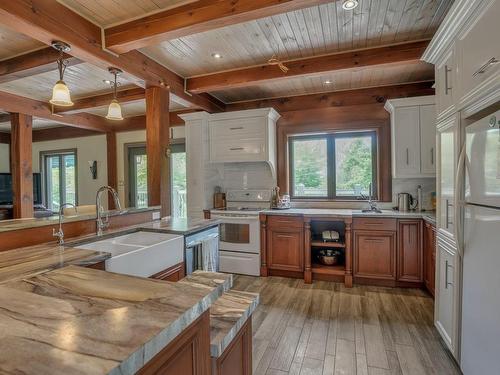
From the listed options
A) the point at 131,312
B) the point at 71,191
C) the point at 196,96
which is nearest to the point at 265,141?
the point at 196,96

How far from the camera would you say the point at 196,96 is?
3.68m

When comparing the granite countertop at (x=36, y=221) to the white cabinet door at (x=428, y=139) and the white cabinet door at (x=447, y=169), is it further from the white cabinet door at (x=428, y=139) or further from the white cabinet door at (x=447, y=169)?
the white cabinet door at (x=428, y=139)

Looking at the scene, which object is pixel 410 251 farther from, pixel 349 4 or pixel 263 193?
pixel 349 4

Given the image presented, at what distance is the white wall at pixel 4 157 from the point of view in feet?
20.7

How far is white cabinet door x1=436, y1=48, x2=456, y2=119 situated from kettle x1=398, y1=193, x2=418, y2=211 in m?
1.61

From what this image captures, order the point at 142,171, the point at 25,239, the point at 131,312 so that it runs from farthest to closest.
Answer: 1. the point at 142,171
2. the point at 25,239
3. the point at 131,312

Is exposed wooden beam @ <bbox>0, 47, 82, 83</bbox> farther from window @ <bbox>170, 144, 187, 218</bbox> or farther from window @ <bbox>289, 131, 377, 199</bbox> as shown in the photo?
window @ <bbox>289, 131, 377, 199</bbox>

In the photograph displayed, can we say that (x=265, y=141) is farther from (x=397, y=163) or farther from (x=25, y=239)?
(x=25, y=239)

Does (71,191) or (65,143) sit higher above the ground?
(65,143)

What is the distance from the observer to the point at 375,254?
325 cm

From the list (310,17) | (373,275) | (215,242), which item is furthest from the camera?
Answer: (373,275)

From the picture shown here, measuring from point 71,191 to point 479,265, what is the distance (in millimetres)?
6798

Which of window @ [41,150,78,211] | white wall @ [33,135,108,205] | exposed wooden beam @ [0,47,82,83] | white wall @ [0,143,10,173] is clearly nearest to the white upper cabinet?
exposed wooden beam @ [0,47,82,83]

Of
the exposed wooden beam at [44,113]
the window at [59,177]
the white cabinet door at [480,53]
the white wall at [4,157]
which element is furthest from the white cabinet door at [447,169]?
Result: the white wall at [4,157]
